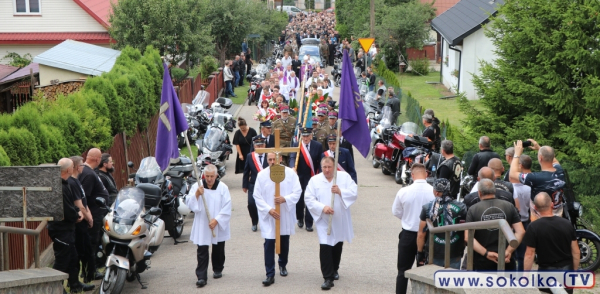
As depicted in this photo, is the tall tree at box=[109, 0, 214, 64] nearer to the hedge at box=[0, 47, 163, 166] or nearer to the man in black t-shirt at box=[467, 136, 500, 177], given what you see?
the hedge at box=[0, 47, 163, 166]

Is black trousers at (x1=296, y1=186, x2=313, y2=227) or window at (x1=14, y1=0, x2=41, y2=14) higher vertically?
window at (x1=14, y1=0, x2=41, y2=14)

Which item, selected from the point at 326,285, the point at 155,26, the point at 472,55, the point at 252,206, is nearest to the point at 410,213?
the point at 326,285

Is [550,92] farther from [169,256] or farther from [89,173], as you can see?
[89,173]

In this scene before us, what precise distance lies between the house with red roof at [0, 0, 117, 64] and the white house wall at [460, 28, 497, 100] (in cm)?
1675

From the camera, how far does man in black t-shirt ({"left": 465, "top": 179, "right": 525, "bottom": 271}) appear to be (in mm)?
8250

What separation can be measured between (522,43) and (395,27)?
2956cm

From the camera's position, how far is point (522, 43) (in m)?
15.4

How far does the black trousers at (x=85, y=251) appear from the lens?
1051 cm

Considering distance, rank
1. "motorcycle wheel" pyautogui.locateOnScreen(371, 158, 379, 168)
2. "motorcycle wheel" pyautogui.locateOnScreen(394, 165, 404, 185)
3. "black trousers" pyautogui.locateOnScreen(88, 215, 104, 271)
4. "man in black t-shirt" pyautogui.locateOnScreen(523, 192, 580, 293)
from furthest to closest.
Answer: "motorcycle wheel" pyautogui.locateOnScreen(371, 158, 379, 168)
"motorcycle wheel" pyautogui.locateOnScreen(394, 165, 404, 185)
"black trousers" pyautogui.locateOnScreen(88, 215, 104, 271)
"man in black t-shirt" pyautogui.locateOnScreen(523, 192, 580, 293)

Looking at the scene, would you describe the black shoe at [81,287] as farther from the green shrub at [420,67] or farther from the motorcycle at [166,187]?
the green shrub at [420,67]

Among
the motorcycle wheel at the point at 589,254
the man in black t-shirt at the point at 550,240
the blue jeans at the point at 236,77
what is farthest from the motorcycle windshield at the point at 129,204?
the blue jeans at the point at 236,77

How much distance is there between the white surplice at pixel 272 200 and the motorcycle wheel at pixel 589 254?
398 centimetres

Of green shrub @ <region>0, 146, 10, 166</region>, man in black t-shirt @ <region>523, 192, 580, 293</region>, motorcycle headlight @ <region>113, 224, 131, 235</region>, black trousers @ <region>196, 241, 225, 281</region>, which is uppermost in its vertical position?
green shrub @ <region>0, 146, 10, 166</region>

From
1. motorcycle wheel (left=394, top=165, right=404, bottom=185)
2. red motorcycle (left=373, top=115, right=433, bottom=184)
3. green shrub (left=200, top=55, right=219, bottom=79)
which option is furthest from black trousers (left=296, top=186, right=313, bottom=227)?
green shrub (left=200, top=55, right=219, bottom=79)
